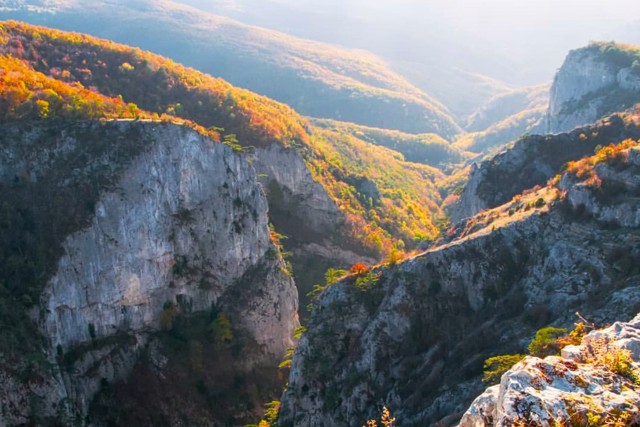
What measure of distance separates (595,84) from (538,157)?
54707 millimetres

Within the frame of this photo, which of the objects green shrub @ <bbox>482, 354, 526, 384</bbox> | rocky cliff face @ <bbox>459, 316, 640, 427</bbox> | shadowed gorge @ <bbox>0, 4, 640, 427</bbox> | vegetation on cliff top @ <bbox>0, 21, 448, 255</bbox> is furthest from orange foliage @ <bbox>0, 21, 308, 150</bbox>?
rocky cliff face @ <bbox>459, 316, 640, 427</bbox>

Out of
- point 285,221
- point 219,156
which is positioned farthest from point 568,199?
point 285,221

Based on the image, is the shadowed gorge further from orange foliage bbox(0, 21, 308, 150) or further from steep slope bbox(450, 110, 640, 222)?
orange foliage bbox(0, 21, 308, 150)

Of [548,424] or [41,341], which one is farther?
[41,341]

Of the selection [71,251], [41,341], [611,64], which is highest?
[611,64]

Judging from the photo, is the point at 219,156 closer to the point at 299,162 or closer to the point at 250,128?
the point at 250,128

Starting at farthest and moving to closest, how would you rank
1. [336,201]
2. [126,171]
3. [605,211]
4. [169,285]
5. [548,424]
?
[336,201], [169,285], [126,171], [605,211], [548,424]

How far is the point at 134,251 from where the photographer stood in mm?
60844

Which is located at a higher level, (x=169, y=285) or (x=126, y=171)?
(x=126, y=171)

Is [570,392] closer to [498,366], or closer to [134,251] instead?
[498,366]

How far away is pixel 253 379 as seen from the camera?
67938 millimetres

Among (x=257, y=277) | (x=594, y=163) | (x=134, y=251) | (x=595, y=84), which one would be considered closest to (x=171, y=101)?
(x=257, y=277)

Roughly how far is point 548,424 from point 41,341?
4943 centimetres

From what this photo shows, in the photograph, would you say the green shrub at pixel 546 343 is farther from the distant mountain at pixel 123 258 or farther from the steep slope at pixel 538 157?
the steep slope at pixel 538 157
